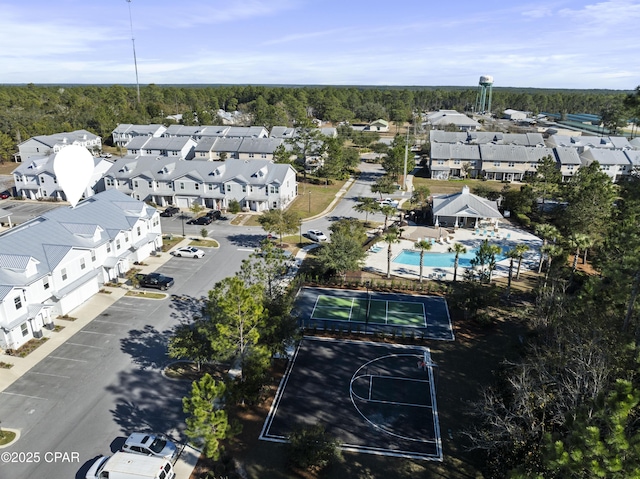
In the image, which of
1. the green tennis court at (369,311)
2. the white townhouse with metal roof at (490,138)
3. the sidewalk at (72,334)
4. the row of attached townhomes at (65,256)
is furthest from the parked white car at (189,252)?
the white townhouse with metal roof at (490,138)

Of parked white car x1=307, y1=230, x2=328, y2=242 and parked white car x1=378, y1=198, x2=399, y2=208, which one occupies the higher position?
parked white car x1=378, y1=198, x2=399, y2=208

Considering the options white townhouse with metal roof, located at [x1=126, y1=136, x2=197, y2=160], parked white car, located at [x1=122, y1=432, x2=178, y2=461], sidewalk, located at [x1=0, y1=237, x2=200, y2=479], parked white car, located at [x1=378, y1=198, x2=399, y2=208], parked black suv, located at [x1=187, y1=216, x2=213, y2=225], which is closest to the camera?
parked white car, located at [x1=122, y1=432, x2=178, y2=461]

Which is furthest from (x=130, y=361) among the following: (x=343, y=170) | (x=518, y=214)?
(x=343, y=170)

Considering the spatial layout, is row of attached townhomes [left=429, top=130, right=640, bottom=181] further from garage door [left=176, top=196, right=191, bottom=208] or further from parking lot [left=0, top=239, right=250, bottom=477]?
parking lot [left=0, top=239, right=250, bottom=477]

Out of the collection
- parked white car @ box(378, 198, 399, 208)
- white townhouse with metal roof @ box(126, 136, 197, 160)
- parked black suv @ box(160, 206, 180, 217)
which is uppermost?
white townhouse with metal roof @ box(126, 136, 197, 160)

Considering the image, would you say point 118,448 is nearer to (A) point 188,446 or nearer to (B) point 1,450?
(A) point 188,446

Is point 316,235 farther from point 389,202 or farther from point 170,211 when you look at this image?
point 170,211

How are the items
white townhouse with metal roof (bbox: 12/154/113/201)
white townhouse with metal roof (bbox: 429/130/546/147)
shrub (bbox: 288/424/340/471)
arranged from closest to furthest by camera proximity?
shrub (bbox: 288/424/340/471)
white townhouse with metal roof (bbox: 12/154/113/201)
white townhouse with metal roof (bbox: 429/130/546/147)

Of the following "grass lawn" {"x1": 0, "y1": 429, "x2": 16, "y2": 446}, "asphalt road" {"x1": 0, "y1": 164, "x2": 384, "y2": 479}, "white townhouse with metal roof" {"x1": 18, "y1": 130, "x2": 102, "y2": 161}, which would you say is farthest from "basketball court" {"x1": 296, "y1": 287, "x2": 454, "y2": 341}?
"white townhouse with metal roof" {"x1": 18, "y1": 130, "x2": 102, "y2": 161}
